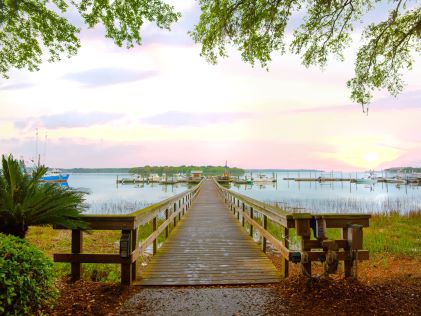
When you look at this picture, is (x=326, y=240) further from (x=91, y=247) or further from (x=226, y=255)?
(x=91, y=247)

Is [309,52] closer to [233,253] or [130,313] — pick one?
[233,253]

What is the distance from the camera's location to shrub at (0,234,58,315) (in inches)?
122

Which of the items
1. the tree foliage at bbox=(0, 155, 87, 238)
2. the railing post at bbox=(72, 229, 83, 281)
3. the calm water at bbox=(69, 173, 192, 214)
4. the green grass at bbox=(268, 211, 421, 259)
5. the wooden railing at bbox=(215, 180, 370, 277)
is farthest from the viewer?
the calm water at bbox=(69, 173, 192, 214)

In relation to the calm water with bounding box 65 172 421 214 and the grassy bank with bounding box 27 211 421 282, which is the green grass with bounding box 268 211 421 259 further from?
the calm water with bounding box 65 172 421 214

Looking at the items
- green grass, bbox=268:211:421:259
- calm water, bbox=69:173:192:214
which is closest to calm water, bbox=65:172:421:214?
calm water, bbox=69:173:192:214

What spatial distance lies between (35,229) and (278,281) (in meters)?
15.2

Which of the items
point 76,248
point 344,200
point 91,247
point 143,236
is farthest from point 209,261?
point 344,200

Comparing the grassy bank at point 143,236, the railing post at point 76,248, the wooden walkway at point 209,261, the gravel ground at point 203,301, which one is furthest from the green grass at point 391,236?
the railing post at point 76,248

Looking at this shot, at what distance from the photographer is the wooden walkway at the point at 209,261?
A: 5738 mm

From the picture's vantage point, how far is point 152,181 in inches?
4146

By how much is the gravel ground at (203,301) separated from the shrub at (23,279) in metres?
1.09

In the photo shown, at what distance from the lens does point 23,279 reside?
328 cm

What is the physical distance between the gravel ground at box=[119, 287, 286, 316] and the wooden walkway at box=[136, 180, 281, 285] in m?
0.38

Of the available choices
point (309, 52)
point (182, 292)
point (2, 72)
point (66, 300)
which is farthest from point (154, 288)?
point (2, 72)
